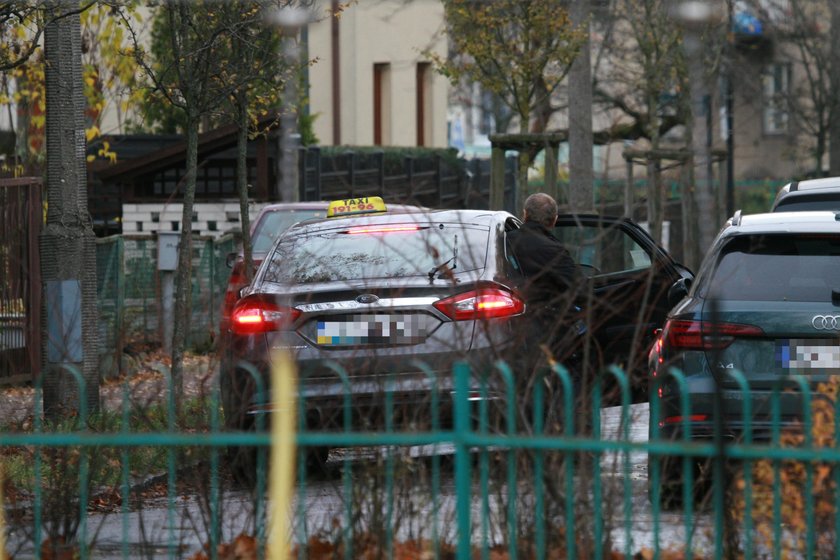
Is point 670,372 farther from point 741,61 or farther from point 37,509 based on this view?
point 741,61

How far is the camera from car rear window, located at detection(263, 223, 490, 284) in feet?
27.7

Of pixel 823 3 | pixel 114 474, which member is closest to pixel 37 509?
pixel 114 474

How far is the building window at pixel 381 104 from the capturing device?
39031 millimetres

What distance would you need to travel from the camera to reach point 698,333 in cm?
748

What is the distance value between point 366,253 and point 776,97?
33.9 meters

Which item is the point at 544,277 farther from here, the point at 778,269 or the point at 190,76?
the point at 190,76

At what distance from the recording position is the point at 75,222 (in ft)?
36.1

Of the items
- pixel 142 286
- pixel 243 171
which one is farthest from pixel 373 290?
pixel 142 286

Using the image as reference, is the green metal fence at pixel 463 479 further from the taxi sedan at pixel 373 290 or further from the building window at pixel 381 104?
the building window at pixel 381 104

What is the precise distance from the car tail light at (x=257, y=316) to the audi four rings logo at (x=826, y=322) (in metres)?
2.75

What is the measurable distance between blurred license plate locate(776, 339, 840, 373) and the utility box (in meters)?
11.5

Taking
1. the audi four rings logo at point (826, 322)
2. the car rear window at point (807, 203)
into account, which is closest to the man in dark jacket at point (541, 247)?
the audi four rings logo at point (826, 322)

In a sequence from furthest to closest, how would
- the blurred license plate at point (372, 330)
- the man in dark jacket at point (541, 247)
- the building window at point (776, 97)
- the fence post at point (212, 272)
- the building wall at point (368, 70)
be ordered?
1. the building window at point (776, 97)
2. the building wall at point (368, 70)
3. the fence post at point (212, 272)
4. the man in dark jacket at point (541, 247)
5. the blurred license plate at point (372, 330)

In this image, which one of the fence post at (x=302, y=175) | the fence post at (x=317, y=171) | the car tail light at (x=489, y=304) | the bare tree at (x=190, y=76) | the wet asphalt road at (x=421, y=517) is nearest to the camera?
the wet asphalt road at (x=421, y=517)
